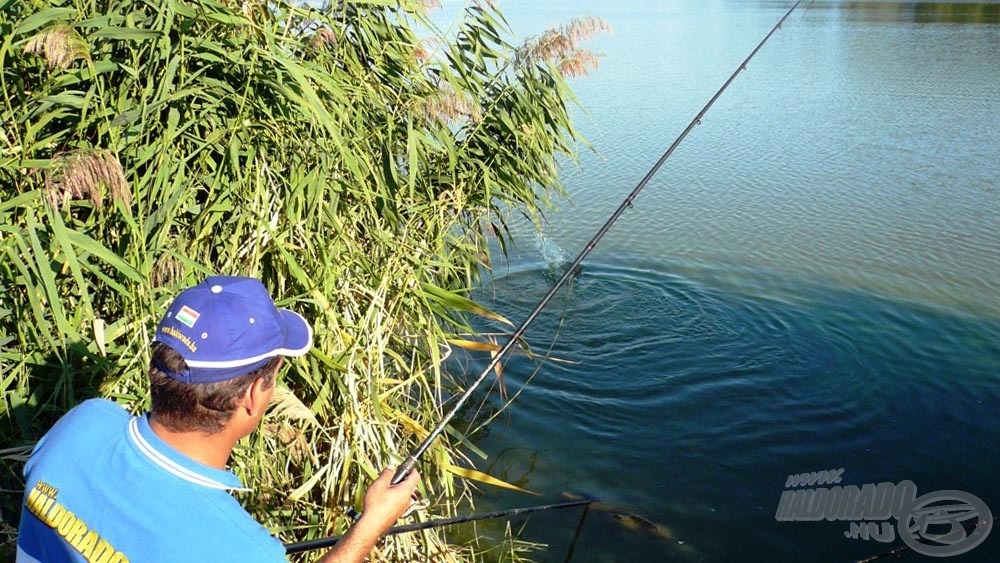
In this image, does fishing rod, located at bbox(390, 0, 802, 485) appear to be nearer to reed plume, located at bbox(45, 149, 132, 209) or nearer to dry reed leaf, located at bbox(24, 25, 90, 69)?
reed plume, located at bbox(45, 149, 132, 209)

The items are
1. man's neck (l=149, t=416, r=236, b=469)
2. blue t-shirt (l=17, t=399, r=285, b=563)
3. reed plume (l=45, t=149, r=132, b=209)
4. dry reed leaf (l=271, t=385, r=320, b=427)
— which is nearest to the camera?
blue t-shirt (l=17, t=399, r=285, b=563)

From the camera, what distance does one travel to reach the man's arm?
6.21ft

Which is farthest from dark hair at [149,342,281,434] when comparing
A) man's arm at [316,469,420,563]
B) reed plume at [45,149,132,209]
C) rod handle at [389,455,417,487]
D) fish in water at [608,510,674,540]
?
fish in water at [608,510,674,540]

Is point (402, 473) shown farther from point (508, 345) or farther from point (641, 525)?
point (641, 525)

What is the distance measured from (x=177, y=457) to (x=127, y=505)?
120 mm

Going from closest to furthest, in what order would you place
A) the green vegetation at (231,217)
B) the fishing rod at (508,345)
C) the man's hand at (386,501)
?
the man's hand at (386,501) → the fishing rod at (508,345) → the green vegetation at (231,217)

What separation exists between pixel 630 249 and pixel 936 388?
11.1ft

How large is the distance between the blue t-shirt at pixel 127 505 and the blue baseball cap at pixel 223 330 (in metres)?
0.17

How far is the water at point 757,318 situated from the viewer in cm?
527

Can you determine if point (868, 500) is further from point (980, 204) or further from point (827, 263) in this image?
point (980, 204)

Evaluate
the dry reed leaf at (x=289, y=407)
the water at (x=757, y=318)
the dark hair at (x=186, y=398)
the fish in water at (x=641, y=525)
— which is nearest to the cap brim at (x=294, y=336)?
the dark hair at (x=186, y=398)

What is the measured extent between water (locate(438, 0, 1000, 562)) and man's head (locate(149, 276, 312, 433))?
3244mm

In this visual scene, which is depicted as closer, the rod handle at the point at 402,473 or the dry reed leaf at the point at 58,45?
the rod handle at the point at 402,473

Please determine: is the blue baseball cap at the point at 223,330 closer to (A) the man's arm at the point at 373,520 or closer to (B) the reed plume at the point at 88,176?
(A) the man's arm at the point at 373,520
